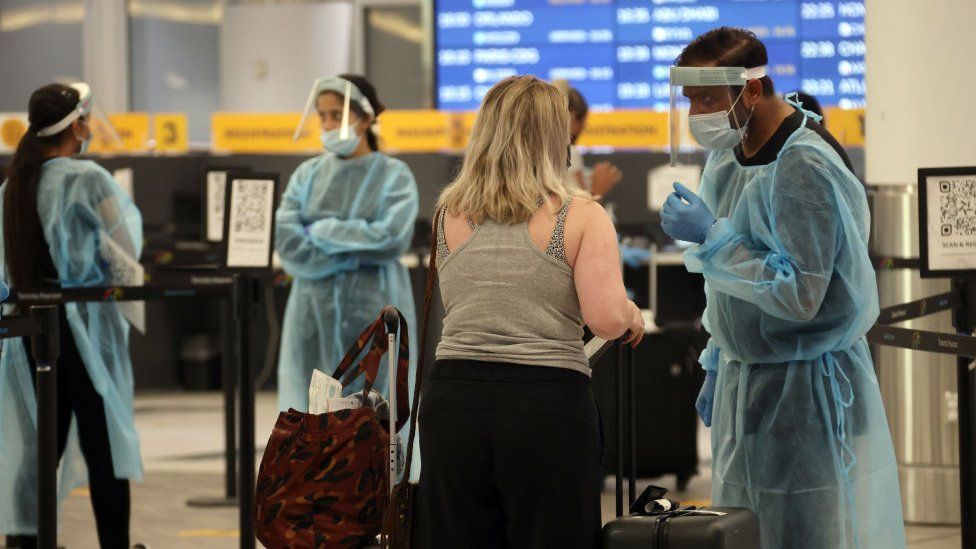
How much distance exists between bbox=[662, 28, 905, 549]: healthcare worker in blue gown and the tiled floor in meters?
2.22

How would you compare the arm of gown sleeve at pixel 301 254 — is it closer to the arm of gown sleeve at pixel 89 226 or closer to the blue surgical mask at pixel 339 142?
the blue surgical mask at pixel 339 142

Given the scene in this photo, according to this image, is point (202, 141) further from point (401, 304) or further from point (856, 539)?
point (856, 539)

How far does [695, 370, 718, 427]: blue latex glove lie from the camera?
3223 mm

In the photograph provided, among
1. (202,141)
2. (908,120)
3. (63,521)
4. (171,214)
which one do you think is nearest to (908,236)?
(908,120)

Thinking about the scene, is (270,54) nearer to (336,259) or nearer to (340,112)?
(340,112)

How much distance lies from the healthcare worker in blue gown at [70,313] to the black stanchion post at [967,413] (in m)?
2.45

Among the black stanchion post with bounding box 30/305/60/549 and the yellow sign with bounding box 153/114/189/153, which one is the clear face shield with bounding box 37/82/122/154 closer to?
the black stanchion post with bounding box 30/305/60/549

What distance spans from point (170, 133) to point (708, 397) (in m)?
6.84

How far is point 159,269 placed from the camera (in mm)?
5039

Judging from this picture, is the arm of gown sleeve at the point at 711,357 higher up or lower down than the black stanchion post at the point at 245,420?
higher up

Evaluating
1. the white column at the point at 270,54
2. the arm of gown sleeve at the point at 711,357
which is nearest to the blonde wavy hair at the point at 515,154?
the arm of gown sleeve at the point at 711,357

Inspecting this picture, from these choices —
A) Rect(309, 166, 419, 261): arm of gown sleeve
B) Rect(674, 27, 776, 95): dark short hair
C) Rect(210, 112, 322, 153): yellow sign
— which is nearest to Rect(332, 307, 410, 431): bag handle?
Rect(674, 27, 776, 95): dark short hair

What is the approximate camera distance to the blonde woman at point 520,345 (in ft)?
8.22

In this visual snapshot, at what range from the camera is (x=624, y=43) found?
9.03m
